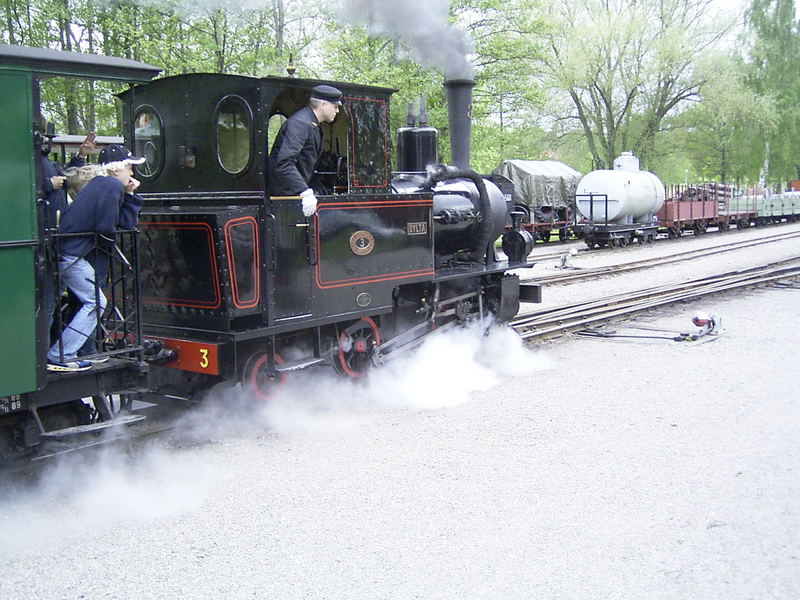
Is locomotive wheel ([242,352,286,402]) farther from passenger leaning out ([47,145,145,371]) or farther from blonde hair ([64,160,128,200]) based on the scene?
blonde hair ([64,160,128,200])

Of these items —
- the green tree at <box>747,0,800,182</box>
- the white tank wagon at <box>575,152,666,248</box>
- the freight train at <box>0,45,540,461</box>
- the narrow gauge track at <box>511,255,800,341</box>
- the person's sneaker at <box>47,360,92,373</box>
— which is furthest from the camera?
the green tree at <box>747,0,800,182</box>

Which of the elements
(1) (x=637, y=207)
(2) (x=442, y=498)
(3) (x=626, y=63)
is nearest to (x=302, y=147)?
(2) (x=442, y=498)

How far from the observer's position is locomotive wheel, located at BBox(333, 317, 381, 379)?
20.9 feet

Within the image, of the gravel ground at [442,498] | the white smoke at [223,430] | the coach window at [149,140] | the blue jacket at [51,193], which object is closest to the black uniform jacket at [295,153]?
the coach window at [149,140]

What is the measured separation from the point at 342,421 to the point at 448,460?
119 cm

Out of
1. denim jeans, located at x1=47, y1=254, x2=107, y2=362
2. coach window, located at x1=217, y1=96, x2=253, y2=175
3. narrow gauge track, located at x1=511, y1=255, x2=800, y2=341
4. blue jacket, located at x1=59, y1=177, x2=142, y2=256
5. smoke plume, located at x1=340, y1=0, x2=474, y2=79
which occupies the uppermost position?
smoke plume, located at x1=340, y1=0, x2=474, y2=79

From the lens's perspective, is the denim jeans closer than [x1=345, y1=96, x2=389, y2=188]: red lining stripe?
Yes

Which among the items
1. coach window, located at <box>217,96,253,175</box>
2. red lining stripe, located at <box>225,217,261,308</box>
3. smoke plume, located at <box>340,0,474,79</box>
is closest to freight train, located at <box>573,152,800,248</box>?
smoke plume, located at <box>340,0,474,79</box>

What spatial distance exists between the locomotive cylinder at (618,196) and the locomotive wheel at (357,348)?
18004 millimetres

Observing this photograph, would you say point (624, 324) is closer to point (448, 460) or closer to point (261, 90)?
point (448, 460)

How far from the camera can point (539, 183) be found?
1022 inches

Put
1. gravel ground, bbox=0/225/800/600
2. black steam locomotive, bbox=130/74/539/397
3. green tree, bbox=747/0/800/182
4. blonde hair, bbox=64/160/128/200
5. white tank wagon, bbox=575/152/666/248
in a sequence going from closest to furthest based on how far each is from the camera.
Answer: gravel ground, bbox=0/225/800/600 < blonde hair, bbox=64/160/128/200 < black steam locomotive, bbox=130/74/539/397 < white tank wagon, bbox=575/152/666/248 < green tree, bbox=747/0/800/182

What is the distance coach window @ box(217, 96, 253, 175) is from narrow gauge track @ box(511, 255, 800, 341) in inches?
171

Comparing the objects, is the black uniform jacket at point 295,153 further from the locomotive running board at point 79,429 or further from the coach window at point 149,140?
the locomotive running board at point 79,429
